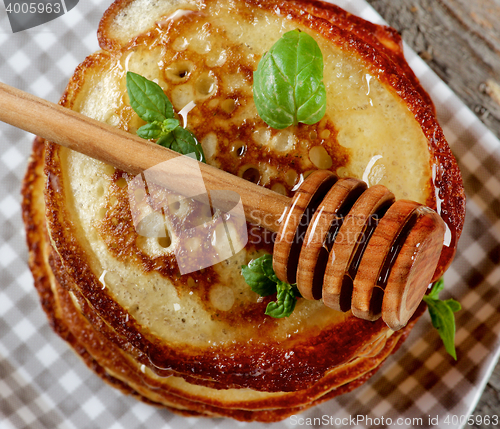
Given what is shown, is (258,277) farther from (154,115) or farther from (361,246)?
(154,115)

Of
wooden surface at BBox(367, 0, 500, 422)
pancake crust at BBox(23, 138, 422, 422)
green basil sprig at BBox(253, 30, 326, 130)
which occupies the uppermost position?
wooden surface at BBox(367, 0, 500, 422)

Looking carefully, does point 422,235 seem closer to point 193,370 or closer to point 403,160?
point 403,160

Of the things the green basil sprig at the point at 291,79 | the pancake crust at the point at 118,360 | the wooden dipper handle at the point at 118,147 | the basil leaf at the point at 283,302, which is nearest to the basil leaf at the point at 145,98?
the wooden dipper handle at the point at 118,147

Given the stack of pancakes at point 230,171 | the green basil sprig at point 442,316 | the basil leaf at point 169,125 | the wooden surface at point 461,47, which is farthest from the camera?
the wooden surface at point 461,47

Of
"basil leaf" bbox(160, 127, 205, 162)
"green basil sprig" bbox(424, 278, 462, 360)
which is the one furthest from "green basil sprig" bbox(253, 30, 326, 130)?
"green basil sprig" bbox(424, 278, 462, 360)

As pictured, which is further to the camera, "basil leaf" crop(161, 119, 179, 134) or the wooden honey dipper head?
"basil leaf" crop(161, 119, 179, 134)

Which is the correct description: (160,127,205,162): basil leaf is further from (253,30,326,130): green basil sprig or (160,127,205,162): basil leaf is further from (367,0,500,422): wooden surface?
(367,0,500,422): wooden surface

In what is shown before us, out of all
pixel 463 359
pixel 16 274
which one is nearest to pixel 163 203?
pixel 16 274

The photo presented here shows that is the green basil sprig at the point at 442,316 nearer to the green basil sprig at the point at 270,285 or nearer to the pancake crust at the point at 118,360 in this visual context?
the pancake crust at the point at 118,360
